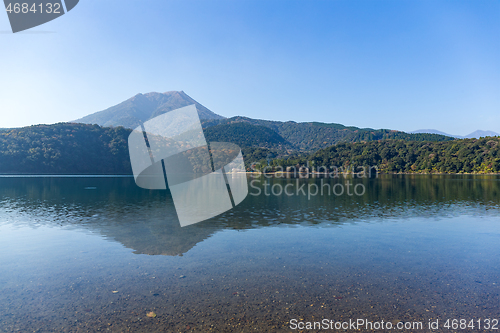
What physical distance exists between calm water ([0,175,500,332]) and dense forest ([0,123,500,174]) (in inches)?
5395

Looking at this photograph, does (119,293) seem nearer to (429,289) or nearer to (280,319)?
(280,319)

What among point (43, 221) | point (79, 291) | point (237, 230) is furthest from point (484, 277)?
point (43, 221)

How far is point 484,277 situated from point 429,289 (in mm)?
2922

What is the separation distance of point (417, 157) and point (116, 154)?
171169 millimetres

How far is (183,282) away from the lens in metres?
9.87

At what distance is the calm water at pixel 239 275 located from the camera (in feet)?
25.1

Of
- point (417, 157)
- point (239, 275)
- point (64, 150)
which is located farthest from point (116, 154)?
point (417, 157)

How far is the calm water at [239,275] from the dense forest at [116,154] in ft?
450

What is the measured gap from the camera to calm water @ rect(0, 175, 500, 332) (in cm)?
766

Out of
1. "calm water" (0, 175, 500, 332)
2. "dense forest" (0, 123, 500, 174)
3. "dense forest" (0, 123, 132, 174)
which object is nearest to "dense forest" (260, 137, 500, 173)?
"dense forest" (0, 123, 500, 174)

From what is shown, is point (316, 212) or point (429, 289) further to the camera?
point (316, 212)

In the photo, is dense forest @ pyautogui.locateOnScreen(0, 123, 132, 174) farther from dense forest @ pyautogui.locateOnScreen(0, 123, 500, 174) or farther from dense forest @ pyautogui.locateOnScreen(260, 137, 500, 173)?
dense forest @ pyautogui.locateOnScreen(260, 137, 500, 173)

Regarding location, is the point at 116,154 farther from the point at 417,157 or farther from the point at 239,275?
the point at 417,157

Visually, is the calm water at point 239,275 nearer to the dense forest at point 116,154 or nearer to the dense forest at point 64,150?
the dense forest at point 64,150
